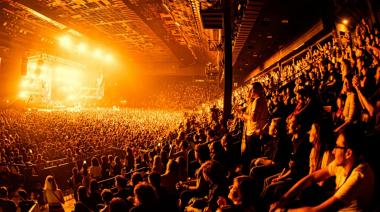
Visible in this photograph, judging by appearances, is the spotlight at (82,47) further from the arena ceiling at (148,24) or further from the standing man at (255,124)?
the standing man at (255,124)

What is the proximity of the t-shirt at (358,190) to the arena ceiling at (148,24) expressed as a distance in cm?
605

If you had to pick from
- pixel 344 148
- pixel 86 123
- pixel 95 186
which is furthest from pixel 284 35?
pixel 86 123

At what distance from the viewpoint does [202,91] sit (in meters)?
34.7

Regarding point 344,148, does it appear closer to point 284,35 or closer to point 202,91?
point 284,35

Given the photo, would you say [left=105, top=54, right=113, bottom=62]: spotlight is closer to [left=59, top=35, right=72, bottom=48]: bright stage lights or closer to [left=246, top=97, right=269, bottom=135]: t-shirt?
[left=59, top=35, right=72, bottom=48]: bright stage lights

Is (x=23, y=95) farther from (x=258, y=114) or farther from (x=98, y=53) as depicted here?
(x=258, y=114)

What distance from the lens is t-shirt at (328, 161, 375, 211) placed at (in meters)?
2.12

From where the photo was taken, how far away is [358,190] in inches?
83.7

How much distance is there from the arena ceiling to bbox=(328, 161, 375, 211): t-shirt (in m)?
6.05

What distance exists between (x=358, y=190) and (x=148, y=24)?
783 inches

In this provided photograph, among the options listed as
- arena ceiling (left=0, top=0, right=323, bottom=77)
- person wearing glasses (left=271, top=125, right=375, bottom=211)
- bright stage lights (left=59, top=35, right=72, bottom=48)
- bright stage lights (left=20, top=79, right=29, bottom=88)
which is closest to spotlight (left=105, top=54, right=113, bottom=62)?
arena ceiling (left=0, top=0, right=323, bottom=77)

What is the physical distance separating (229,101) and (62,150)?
8898 millimetres

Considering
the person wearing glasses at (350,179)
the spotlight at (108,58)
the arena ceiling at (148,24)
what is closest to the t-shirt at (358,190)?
the person wearing glasses at (350,179)

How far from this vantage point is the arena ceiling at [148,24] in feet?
29.6
